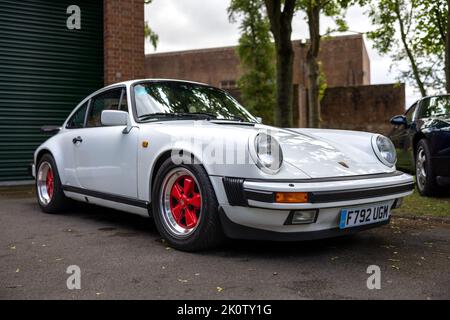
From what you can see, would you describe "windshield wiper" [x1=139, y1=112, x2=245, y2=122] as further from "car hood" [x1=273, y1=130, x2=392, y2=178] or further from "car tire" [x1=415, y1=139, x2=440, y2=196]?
"car tire" [x1=415, y1=139, x2=440, y2=196]

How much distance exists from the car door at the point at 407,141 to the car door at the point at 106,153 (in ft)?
13.4

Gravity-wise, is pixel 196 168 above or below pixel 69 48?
below

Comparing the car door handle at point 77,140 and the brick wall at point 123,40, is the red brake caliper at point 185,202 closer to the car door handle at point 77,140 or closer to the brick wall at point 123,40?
the car door handle at point 77,140

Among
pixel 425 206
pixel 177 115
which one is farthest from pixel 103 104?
pixel 425 206

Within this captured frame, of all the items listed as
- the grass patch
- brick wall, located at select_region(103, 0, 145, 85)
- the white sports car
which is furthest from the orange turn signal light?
brick wall, located at select_region(103, 0, 145, 85)

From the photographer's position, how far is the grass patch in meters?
5.15

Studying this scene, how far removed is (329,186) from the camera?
3.19 metres

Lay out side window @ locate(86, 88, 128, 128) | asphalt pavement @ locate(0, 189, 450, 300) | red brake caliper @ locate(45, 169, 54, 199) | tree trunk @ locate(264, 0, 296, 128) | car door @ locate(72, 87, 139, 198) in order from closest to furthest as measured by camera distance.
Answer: asphalt pavement @ locate(0, 189, 450, 300) < car door @ locate(72, 87, 139, 198) < side window @ locate(86, 88, 128, 128) < red brake caliper @ locate(45, 169, 54, 199) < tree trunk @ locate(264, 0, 296, 128)

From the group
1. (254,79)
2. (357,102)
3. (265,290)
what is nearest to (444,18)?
(357,102)

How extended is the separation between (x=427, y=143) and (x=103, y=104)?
12.8 ft

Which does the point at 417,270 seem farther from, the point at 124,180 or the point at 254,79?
the point at 254,79

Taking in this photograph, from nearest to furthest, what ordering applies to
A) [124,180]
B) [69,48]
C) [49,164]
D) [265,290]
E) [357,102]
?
[265,290]
[124,180]
[49,164]
[69,48]
[357,102]

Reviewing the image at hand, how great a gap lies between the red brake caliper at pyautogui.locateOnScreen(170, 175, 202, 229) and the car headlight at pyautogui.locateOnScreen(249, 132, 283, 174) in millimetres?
554

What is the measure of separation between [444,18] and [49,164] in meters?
13.0
